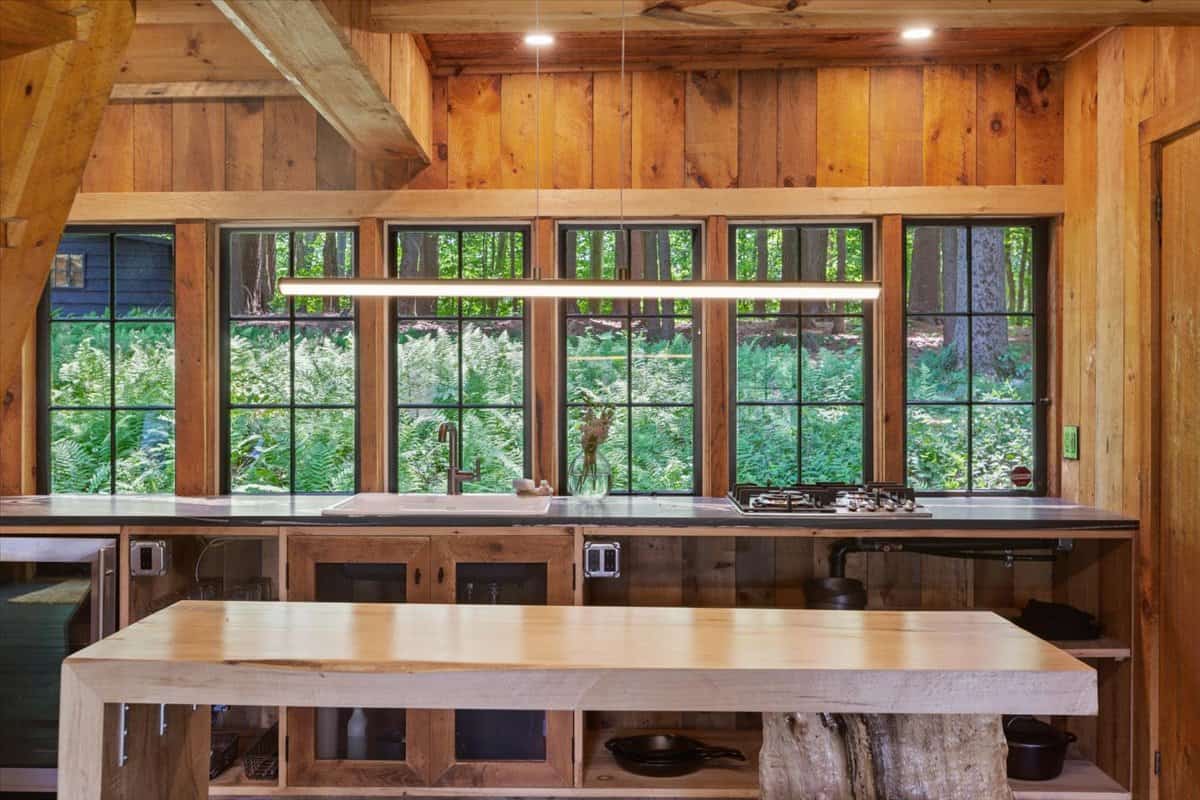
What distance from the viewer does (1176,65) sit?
3.24 metres

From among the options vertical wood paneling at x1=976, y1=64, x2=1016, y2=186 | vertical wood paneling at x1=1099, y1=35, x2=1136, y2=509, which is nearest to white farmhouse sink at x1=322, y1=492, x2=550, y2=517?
vertical wood paneling at x1=1099, y1=35, x2=1136, y2=509

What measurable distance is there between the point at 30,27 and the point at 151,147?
8.97 feet

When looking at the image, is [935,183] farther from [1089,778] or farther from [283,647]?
[283,647]

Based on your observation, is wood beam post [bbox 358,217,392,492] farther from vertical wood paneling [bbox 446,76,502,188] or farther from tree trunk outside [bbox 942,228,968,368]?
tree trunk outside [bbox 942,228,968,368]

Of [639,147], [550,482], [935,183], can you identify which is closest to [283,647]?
[550,482]

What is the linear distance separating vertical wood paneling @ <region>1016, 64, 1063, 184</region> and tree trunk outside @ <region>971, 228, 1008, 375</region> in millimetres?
291

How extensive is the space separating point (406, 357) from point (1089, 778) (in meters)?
3.35

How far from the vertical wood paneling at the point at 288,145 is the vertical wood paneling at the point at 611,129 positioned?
1.30 m

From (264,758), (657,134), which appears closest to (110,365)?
(264,758)

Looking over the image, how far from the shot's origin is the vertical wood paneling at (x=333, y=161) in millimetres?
4176

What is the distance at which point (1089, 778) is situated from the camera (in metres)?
3.53

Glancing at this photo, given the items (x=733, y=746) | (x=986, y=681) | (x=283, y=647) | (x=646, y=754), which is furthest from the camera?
(x=733, y=746)

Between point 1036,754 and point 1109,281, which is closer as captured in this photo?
point 1036,754

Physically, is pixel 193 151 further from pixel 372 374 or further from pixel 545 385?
pixel 545 385
